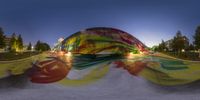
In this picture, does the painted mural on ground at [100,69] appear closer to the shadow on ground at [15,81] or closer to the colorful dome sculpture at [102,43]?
the shadow on ground at [15,81]

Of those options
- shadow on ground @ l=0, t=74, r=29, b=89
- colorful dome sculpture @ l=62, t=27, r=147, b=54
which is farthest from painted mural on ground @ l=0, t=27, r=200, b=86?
colorful dome sculpture @ l=62, t=27, r=147, b=54

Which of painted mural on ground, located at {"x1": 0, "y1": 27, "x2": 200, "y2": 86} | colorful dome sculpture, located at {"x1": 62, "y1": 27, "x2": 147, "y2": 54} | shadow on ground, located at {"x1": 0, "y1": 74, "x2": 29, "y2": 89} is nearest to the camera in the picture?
shadow on ground, located at {"x1": 0, "y1": 74, "x2": 29, "y2": 89}

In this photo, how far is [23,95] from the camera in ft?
39.3

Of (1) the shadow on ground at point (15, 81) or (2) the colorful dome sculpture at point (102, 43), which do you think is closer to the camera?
(1) the shadow on ground at point (15, 81)

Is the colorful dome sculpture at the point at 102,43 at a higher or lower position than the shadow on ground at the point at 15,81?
higher

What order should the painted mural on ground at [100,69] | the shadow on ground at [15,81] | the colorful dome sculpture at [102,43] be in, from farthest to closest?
the colorful dome sculpture at [102,43] → the painted mural on ground at [100,69] → the shadow on ground at [15,81]

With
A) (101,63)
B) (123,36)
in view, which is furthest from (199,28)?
(101,63)

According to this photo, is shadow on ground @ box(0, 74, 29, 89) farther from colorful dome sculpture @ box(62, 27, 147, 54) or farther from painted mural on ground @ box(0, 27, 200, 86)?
colorful dome sculpture @ box(62, 27, 147, 54)

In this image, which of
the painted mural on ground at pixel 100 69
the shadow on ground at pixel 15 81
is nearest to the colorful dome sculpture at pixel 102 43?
the painted mural on ground at pixel 100 69

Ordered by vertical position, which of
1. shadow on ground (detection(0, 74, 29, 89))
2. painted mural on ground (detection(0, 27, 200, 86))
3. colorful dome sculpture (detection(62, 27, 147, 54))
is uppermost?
colorful dome sculpture (detection(62, 27, 147, 54))

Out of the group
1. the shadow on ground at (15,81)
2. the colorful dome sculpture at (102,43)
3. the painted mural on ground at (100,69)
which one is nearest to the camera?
the shadow on ground at (15,81)

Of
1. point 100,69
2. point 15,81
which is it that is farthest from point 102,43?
point 15,81

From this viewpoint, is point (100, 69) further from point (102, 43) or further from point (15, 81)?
point (102, 43)

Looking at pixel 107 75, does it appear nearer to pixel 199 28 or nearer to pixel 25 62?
pixel 25 62
